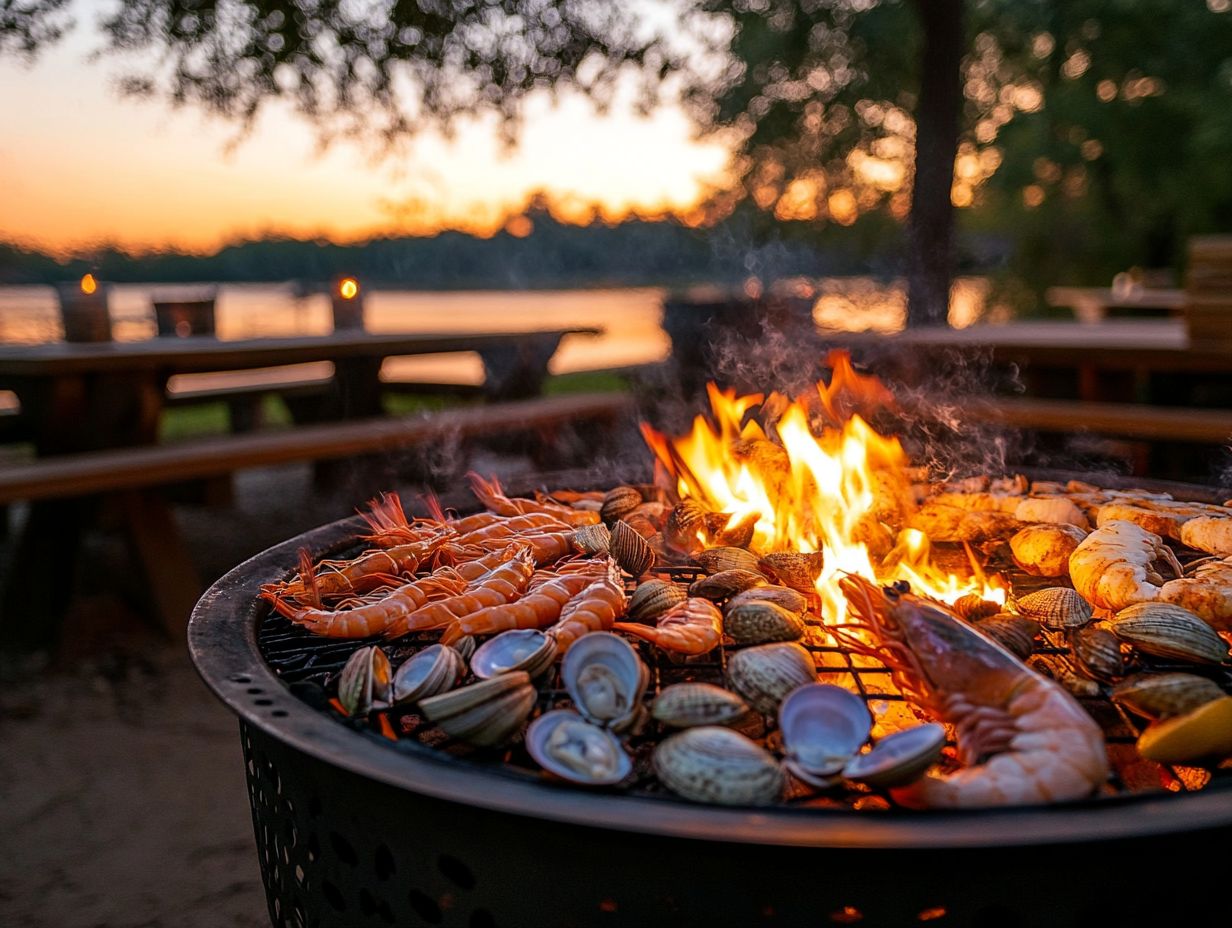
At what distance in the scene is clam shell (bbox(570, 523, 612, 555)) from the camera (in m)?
2.23

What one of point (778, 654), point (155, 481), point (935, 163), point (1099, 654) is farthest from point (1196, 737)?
point (935, 163)

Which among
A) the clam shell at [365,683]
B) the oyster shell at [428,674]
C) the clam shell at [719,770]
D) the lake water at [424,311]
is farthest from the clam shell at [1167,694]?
the lake water at [424,311]

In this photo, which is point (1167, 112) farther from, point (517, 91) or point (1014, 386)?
point (517, 91)

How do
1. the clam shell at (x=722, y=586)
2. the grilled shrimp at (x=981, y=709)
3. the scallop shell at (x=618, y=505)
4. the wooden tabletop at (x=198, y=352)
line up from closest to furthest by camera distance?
the grilled shrimp at (x=981, y=709) < the clam shell at (x=722, y=586) < the scallop shell at (x=618, y=505) < the wooden tabletop at (x=198, y=352)

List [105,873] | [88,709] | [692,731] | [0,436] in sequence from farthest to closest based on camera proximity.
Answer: [0,436], [88,709], [105,873], [692,731]

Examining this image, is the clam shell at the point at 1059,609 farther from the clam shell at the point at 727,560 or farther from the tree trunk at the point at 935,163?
the tree trunk at the point at 935,163

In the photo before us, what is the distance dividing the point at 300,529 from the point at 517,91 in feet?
11.8

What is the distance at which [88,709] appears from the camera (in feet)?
13.2

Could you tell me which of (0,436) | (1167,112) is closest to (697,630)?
(0,436)

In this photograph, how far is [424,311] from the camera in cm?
2714

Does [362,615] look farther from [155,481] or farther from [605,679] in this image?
[155,481]

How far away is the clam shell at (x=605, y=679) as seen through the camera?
148 centimetres

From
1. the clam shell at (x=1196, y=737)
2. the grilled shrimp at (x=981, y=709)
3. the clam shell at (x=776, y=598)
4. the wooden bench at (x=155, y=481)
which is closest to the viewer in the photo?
the grilled shrimp at (x=981, y=709)

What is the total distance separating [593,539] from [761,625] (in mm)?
603
